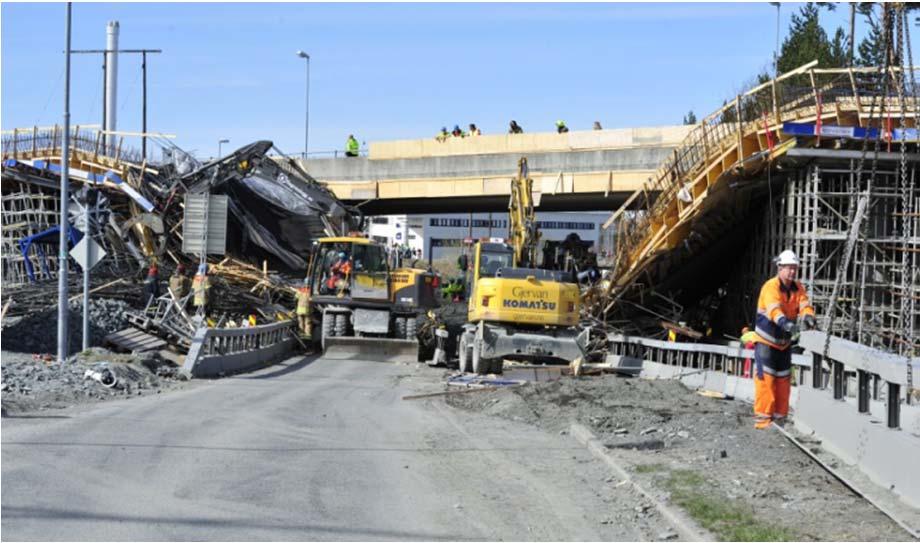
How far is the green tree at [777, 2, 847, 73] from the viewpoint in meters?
51.9

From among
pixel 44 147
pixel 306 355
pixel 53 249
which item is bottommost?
pixel 306 355

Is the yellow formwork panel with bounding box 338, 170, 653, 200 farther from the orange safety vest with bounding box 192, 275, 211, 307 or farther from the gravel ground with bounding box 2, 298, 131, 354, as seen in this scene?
the gravel ground with bounding box 2, 298, 131, 354

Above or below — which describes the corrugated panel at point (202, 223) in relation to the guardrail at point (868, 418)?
above

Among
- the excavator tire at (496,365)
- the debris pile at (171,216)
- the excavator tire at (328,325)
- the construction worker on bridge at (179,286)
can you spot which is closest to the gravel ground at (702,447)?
the excavator tire at (496,365)

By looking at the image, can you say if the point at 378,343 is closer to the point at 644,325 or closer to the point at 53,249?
the point at 644,325

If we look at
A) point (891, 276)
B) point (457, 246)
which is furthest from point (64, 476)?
point (457, 246)

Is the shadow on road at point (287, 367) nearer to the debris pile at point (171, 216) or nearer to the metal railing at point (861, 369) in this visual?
the debris pile at point (171, 216)

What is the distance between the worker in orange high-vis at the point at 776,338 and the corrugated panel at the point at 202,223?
2361 centimetres

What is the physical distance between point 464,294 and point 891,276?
9.60 metres

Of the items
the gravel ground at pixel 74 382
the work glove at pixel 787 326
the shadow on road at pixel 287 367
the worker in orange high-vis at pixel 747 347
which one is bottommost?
the shadow on road at pixel 287 367

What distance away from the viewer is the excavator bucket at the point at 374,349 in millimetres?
28048

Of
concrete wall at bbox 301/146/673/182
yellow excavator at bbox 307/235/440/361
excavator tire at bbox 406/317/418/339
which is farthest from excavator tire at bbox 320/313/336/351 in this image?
concrete wall at bbox 301/146/673/182

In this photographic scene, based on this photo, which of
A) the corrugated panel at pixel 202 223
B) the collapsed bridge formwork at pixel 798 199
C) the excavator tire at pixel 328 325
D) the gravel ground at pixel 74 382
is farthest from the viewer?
the corrugated panel at pixel 202 223

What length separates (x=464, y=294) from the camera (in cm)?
2772
